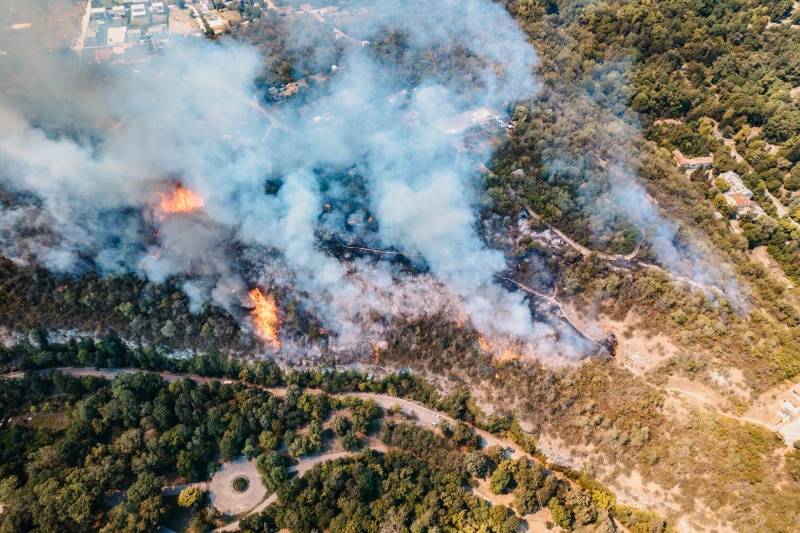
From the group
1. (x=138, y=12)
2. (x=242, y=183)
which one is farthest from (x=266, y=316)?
(x=138, y=12)

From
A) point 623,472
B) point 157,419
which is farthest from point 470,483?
point 157,419

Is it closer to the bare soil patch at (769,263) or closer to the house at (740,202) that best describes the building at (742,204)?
the house at (740,202)

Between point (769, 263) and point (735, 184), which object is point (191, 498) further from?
point (735, 184)

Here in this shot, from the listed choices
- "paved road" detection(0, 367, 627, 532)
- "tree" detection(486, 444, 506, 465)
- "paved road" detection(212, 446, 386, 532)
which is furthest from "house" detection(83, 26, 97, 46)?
"tree" detection(486, 444, 506, 465)

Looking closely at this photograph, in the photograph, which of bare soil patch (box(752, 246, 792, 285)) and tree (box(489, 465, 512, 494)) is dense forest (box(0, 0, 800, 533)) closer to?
tree (box(489, 465, 512, 494))

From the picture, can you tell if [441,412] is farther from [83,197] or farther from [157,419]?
[83,197]
